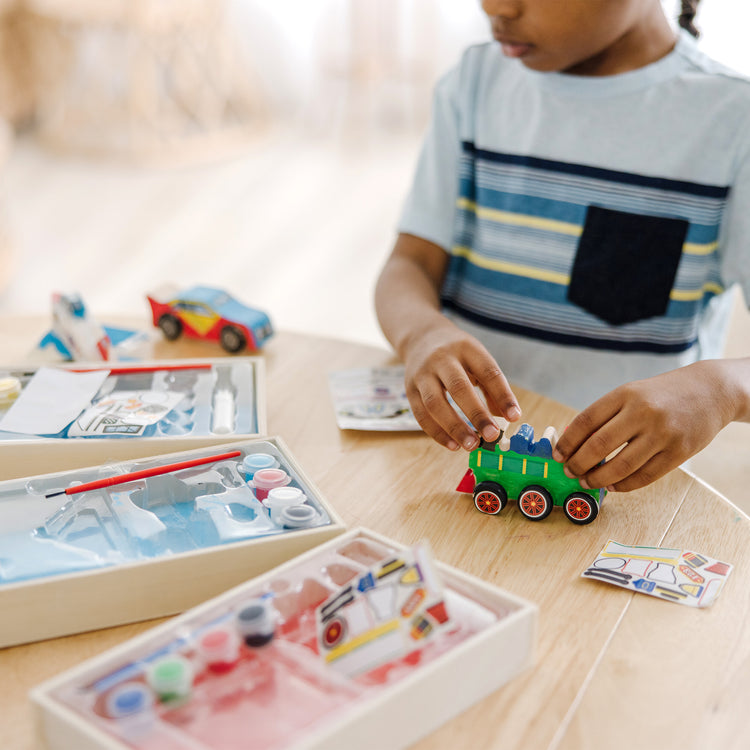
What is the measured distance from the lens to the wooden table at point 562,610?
559mm

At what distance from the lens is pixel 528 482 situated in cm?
76

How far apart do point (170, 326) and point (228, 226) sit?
202 centimetres

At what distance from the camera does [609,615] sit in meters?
0.65

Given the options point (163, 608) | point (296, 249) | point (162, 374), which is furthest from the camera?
point (296, 249)

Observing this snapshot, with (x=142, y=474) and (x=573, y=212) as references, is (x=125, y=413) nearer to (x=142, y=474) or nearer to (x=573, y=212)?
(x=142, y=474)

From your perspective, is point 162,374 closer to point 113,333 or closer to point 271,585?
point 113,333

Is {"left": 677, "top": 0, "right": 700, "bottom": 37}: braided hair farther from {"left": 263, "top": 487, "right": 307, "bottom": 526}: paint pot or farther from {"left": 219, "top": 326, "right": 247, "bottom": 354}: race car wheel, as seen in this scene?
{"left": 263, "top": 487, "right": 307, "bottom": 526}: paint pot

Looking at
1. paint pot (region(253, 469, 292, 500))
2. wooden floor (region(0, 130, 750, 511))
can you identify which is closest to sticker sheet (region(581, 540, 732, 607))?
paint pot (region(253, 469, 292, 500))

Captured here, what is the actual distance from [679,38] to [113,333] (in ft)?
2.43

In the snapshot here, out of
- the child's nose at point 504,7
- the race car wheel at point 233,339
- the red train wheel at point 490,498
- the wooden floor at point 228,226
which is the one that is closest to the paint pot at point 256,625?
the red train wheel at point 490,498

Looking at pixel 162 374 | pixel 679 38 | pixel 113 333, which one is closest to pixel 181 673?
pixel 162 374

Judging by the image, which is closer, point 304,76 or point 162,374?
point 162,374

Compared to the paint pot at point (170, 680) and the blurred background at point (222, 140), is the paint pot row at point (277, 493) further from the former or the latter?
the blurred background at point (222, 140)

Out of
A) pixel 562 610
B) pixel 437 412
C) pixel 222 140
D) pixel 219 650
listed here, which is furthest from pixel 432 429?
pixel 222 140
